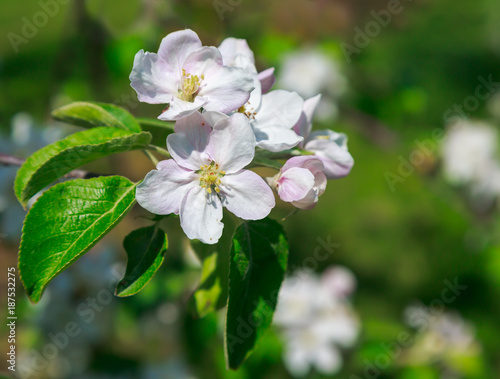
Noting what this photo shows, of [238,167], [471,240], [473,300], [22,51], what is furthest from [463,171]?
[22,51]

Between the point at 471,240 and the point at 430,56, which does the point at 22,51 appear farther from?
the point at 430,56

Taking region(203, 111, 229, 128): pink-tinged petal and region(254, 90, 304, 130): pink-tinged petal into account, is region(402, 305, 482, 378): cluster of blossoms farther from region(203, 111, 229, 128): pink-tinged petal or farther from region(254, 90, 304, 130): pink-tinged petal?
region(203, 111, 229, 128): pink-tinged petal

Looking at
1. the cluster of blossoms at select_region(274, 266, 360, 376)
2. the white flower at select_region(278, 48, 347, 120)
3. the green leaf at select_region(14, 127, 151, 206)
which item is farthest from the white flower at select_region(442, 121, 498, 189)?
the green leaf at select_region(14, 127, 151, 206)

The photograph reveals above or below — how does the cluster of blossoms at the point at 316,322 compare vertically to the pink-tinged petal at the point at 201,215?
below

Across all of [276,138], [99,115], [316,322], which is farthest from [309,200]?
[316,322]

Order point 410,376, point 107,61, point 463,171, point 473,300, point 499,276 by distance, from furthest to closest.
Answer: point 473,300 < point 463,171 < point 499,276 < point 410,376 < point 107,61

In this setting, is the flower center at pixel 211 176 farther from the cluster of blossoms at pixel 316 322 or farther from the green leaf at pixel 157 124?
the cluster of blossoms at pixel 316 322

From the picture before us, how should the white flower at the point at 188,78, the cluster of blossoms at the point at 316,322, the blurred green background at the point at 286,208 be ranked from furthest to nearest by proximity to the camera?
the cluster of blossoms at the point at 316,322, the blurred green background at the point at 286,208, the white flower at the point at 188,78

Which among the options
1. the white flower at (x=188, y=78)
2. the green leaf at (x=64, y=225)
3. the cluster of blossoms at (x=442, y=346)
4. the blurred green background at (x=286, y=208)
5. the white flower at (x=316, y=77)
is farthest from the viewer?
the white flower at (x=316, y=77)

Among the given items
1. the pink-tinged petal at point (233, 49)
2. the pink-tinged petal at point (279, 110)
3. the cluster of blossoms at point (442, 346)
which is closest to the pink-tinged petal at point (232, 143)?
the pink-tinged petal at point (279, 110)
